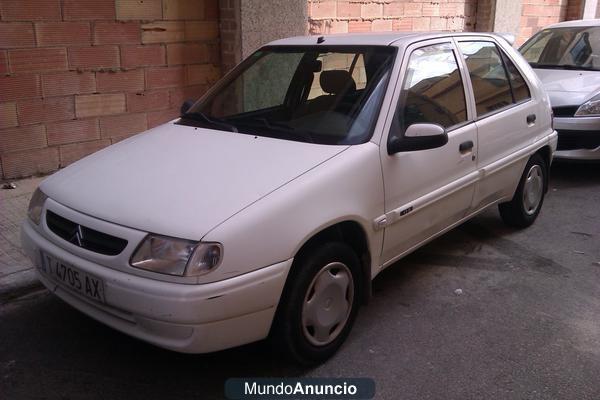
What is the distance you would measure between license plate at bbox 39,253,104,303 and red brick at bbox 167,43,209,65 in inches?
160

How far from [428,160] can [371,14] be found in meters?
6.02

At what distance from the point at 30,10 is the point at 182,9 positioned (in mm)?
1723

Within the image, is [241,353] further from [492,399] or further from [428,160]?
[428,160]

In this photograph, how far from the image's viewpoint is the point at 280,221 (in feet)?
9.22

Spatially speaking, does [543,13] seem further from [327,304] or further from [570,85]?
[327,304]

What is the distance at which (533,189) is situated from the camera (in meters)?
5.26

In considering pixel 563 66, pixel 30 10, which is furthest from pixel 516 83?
pixel 30 10

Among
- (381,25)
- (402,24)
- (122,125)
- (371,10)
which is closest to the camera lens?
(122,125)

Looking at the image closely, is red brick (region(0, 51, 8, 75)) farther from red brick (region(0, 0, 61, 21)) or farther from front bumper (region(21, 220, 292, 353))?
front bumper (region(21, 220, 292, 353))

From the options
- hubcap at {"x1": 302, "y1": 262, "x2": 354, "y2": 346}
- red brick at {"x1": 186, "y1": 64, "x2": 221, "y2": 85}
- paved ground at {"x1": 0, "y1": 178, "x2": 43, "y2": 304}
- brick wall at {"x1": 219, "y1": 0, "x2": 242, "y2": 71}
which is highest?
brick wall at {"x1": 219, "y1": 0, "x2": 242, "y2": 71}

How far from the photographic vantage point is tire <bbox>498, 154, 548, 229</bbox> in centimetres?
508

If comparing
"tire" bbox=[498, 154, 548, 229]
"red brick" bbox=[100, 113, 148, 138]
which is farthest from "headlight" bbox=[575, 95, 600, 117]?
"red brick" bbox=[100, 113, 148, 138]

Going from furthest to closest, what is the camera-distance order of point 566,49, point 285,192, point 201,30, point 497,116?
point 566,49 < point 201,30 < point 497,116 < point 285,192

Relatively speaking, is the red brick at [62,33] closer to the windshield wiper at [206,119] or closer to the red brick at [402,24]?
the windshield wiper at [206,119]
